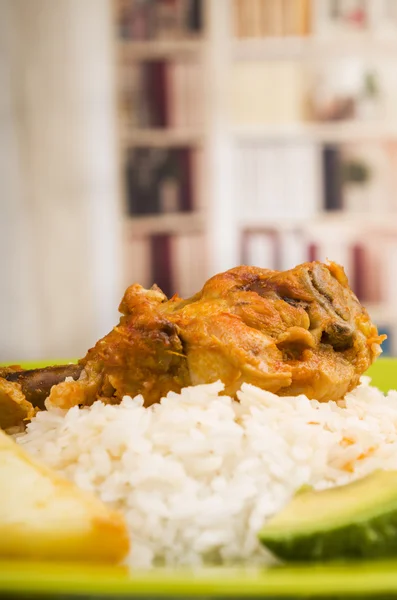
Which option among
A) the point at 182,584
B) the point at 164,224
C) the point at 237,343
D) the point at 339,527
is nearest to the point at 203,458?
the point at 237,343

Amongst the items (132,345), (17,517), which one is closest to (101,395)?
(132,345)

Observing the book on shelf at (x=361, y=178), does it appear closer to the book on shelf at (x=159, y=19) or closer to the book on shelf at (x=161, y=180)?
the book on shelf at (x=161, y=180)

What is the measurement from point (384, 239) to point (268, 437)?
4296 mm

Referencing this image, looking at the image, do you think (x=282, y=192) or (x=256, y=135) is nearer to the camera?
(x=256, y=135)

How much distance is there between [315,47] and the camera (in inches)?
196

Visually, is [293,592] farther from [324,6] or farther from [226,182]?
[324,6]

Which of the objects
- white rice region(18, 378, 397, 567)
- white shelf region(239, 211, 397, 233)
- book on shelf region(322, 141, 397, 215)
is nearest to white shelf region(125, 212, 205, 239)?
white shelf region(239, 211, 397, 233)

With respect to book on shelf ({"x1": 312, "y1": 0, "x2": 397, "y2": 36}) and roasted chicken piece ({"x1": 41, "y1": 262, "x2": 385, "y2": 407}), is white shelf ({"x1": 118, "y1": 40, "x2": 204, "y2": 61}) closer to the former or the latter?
book on shelf ({"x1": 312, "y1": 0, "x2": 397, "y2": 36})

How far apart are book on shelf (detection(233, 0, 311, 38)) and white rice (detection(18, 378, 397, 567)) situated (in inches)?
162

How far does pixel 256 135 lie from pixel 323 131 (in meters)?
0.48

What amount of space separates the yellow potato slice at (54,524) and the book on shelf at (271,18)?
15.0 ft

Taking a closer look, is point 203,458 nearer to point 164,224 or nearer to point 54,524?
point 54,524

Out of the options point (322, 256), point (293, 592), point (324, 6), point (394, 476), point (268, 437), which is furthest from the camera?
point (322, 256)

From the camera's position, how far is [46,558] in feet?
2.72
